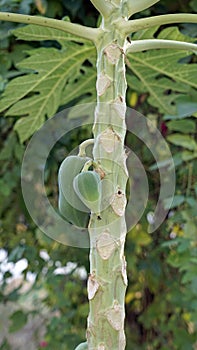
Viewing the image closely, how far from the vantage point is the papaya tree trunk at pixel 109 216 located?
0.55 metres

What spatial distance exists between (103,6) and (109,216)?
8.8 inches

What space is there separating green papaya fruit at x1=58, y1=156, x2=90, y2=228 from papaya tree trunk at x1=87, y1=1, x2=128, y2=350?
21 millimetres

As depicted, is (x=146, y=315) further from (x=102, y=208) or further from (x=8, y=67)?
(x=102, y=208)

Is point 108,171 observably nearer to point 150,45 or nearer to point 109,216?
point 109,216

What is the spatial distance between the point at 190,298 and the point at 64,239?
1.68 ft

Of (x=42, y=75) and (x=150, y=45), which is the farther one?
(x=42, y=75)

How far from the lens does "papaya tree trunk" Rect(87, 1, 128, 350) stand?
545 mm

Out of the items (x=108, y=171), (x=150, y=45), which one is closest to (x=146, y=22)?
(x=150, y=45)

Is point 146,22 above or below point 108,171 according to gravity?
above

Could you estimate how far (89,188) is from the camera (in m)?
0.53

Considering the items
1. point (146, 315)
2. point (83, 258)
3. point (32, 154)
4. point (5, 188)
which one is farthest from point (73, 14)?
point (146, 315)

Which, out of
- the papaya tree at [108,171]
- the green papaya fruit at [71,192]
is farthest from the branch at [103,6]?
the green papaya fruit at [71,192]

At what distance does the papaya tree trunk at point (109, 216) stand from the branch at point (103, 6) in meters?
0.01

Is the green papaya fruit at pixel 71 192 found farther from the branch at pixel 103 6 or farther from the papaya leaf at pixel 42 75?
the papaya leaf at pixel 42 75
